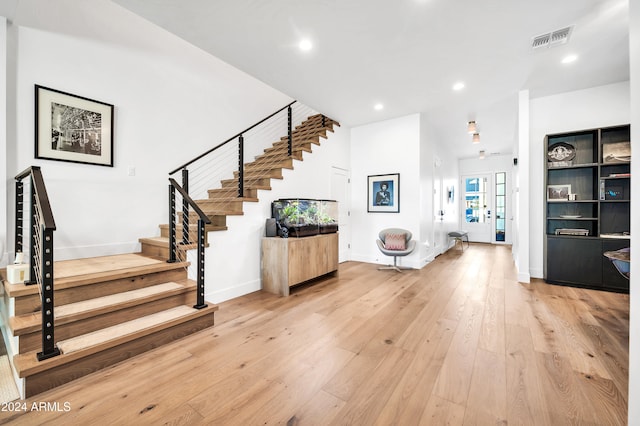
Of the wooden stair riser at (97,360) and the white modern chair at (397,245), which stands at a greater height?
the white modern chair at (397,245)

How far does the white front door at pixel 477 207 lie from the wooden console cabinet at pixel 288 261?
7.06 meters

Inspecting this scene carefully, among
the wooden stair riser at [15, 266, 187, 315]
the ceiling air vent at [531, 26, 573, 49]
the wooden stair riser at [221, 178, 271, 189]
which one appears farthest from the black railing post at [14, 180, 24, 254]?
the ceiling air vent at [531, 26, 573, 49]

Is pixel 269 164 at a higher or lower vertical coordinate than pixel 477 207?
higher

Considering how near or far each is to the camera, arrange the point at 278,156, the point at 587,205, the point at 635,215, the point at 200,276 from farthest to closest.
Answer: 1. the point at 278,156
2. the point at 587,205
3. the point at 200,276
4. the point at 635,215

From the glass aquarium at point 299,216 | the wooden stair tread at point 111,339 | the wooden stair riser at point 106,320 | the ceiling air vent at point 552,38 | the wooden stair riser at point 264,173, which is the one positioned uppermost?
the ceiling air vent at point 552,38

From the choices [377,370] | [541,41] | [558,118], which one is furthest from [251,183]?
[558,118]

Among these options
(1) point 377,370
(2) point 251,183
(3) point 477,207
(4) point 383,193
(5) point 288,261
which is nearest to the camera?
(1) point 377,370

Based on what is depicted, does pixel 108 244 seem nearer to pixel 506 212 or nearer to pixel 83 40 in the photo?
pixel 83 40

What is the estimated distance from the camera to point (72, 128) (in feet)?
9.59

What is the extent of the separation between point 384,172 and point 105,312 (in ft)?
15.4

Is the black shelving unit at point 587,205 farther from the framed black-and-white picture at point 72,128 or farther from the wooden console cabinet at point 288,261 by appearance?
the framed black-and-white picture at point 72,128

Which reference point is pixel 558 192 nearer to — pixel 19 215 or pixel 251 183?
pixel 251 183

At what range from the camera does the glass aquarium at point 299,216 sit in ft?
12.2

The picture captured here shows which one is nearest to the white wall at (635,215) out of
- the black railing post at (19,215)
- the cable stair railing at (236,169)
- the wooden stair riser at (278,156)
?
the cable stair railing at (236,169)
